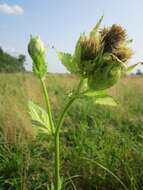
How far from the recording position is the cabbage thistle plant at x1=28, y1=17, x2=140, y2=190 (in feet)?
3.59

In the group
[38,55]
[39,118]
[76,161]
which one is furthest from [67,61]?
[76,161]

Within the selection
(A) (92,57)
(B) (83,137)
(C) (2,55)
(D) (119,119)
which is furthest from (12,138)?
(C) (2,55)

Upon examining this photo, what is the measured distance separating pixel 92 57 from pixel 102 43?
0.06m

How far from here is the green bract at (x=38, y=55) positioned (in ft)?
4.02

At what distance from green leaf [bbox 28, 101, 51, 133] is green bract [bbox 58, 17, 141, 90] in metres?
0.22

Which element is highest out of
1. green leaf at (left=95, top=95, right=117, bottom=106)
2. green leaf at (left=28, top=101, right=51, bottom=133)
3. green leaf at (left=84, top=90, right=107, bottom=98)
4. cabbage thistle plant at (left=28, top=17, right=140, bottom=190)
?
cabbage thistle plant at (left=28, top=17, right=140, bottom=190)

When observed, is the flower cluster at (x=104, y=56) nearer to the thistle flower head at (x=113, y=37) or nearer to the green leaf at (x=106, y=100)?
the thistle flower head at (x=113, y=37)

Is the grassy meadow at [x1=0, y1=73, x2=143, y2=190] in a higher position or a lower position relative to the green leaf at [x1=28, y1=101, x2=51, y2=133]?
lower

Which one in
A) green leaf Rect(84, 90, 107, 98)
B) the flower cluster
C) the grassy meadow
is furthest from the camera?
→ the grassy meadow

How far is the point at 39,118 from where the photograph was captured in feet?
4.25

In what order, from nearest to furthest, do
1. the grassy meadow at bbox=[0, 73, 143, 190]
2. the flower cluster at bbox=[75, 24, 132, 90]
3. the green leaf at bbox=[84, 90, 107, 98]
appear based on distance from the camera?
1. the flower cluster at bbox=[75, 24, 132, 90]
2. the green leaf at bbox=[84, 90, 107, 98]
3. the grassy meadow at bbox=[0, 73, 143, 190]

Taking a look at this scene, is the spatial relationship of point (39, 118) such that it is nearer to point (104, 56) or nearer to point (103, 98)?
point (103, 98)

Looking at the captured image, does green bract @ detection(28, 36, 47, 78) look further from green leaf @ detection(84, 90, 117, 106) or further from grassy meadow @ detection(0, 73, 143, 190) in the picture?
grassy meadow @ detection(0, 73, 143, 190)

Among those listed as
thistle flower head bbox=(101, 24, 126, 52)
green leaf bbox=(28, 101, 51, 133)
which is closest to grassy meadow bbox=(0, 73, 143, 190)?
Answer: green leaf bbox=(28, 101, 51, 133)
